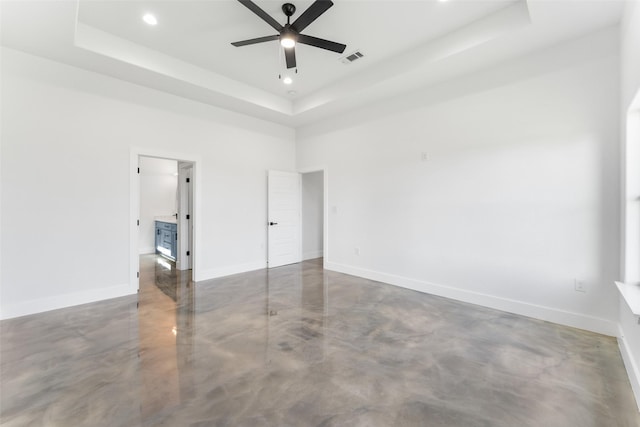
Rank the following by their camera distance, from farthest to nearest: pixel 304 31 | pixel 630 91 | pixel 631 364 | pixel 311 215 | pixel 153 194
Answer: pixel 153 194 < pixel 311 215 < pixel 304 31 < pixel 630 91 < pixel 631 364

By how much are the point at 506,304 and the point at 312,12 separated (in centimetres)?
406

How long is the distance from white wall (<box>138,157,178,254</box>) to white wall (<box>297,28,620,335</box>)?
6296mm

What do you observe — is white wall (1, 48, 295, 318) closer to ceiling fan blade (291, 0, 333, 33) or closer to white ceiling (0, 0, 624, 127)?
white ceiling (0, 0, 624, 127)

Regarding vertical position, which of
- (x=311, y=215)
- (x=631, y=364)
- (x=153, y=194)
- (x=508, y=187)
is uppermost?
(x=153, y=194)

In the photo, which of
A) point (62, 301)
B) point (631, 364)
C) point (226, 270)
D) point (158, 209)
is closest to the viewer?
point (631, 364)

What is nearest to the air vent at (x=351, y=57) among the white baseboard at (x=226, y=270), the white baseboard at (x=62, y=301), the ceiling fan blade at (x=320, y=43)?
the ceiling fan blade at (x=320, y=43)

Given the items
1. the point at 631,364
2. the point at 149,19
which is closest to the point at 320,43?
the point at 149,19

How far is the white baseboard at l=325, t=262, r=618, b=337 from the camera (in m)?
2.90

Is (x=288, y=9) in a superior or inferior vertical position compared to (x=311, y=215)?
superior

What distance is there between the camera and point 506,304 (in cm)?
350

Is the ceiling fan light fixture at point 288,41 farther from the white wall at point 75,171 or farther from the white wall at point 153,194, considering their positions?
the white wall at point 153,194

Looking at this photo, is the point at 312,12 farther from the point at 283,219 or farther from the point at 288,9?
the point at 283,219

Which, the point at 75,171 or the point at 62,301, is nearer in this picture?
the point at 62,301

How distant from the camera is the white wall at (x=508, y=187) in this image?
9.59ft
